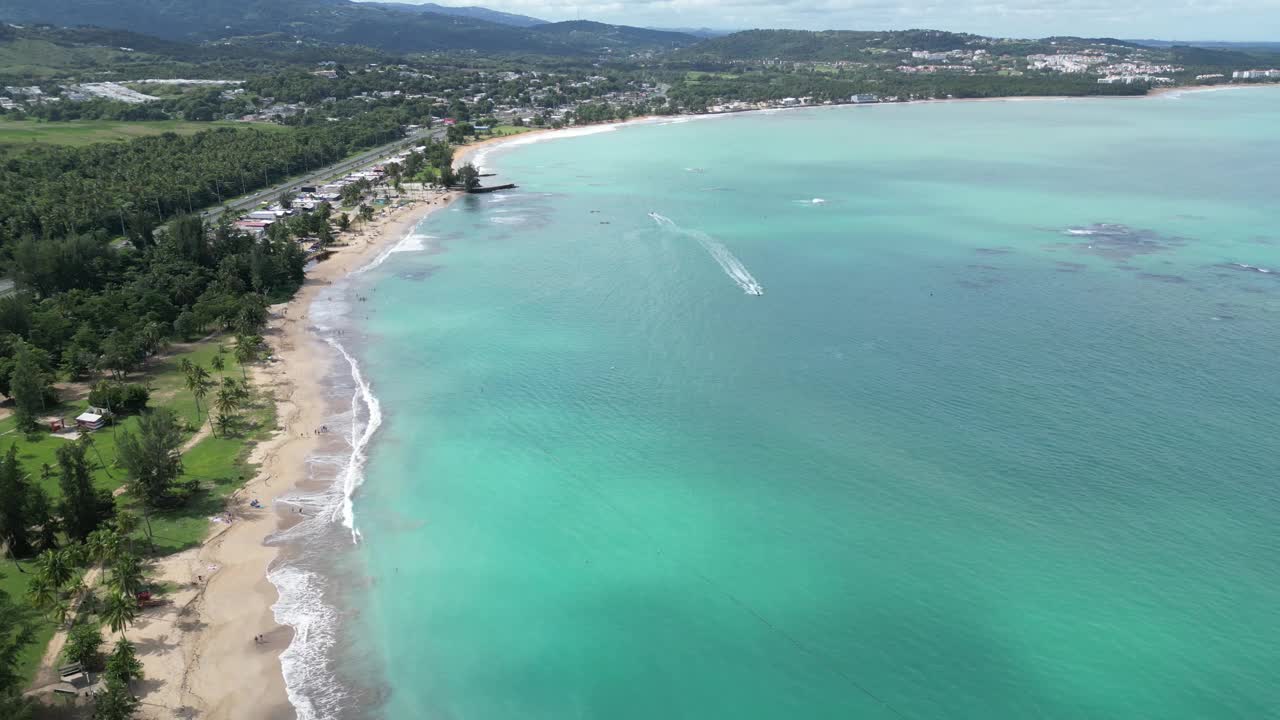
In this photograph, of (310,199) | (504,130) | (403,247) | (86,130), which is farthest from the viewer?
(504,130)

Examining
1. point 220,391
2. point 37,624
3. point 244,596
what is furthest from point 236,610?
point 220,391

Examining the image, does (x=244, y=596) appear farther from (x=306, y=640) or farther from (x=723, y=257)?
(x=723, y=257)

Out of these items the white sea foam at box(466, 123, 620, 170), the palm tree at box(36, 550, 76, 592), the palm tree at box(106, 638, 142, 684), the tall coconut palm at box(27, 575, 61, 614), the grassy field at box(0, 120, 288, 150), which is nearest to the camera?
the palm tree at box(106, 638, 142, 684)

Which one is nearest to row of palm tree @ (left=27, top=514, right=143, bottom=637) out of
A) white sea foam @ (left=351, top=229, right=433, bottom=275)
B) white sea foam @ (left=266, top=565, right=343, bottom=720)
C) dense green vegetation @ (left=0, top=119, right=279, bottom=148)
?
white sea foam @ (left=266, top=565, right=343, bottom=720)

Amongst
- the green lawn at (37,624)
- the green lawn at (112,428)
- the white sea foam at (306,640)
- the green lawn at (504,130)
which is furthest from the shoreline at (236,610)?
the green lawn at (504,130)

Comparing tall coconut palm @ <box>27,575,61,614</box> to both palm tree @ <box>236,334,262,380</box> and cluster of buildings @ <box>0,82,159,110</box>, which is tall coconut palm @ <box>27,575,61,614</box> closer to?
palm tree @ <box>236,334,262,380</box>

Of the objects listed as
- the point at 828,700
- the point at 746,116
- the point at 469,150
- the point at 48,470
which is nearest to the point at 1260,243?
the point at 828,700

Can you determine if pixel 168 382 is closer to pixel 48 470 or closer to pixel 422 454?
pixel 48 470
